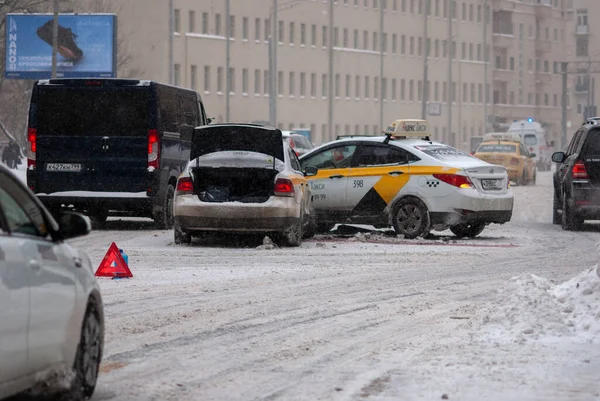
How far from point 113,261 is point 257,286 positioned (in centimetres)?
153

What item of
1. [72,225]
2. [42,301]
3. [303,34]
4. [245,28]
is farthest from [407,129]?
[303,34]

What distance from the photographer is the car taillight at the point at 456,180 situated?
23719 mm

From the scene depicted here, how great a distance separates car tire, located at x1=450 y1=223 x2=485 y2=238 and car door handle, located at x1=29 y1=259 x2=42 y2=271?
17173 mm

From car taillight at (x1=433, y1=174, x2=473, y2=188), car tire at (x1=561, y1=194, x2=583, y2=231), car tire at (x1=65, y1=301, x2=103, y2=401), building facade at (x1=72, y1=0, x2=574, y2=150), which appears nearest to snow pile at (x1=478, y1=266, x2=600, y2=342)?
car tire at (x1=65, y1=301, x2=103, y2=401)

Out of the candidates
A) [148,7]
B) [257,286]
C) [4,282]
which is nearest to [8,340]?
[4,282]

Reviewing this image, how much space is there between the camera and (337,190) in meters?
24.1

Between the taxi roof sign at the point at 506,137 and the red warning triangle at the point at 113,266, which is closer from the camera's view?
the red warning triangle at the point at 113,266

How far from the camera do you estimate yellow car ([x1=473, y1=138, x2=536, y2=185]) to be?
187 ft

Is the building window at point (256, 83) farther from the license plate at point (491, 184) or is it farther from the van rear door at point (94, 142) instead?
the license plate at point (491, 184)

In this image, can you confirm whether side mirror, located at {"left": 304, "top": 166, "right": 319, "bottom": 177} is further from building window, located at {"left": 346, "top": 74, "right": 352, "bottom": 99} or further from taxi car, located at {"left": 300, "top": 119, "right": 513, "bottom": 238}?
building window, located at {"left": 346, "top": 74, "right": 352, "bottom": 99}

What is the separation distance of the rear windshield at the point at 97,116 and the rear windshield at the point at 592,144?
6.48m

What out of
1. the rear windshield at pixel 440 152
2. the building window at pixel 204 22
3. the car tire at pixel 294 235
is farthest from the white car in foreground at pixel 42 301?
the building window at pixel 204 22

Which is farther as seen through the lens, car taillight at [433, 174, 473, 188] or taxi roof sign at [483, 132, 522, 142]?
taxi roof sign at [483, 132, 522, 142]

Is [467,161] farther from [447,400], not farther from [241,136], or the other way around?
[447,400]
